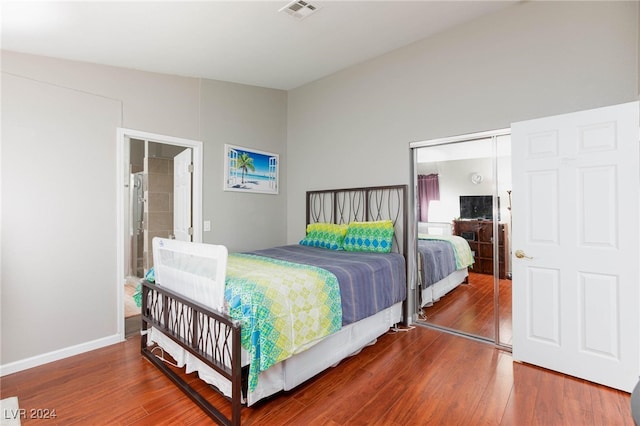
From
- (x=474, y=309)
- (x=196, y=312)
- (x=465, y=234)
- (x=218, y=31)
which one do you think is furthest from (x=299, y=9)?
(x=474, y=309)

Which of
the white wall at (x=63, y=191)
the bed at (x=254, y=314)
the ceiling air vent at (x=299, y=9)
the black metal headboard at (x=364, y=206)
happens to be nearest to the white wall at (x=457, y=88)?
the black metal headboard at (x=364, y=206)

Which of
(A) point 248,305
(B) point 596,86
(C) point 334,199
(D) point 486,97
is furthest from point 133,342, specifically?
(B) point 596,86

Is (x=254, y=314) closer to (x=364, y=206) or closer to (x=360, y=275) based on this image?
(x=360, y=275)

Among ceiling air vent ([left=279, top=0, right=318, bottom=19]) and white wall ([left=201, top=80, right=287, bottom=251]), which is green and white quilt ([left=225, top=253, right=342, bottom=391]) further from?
ceiling air vent ([left=279, top=0, right=318, bottom=19])

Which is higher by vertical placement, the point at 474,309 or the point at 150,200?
the point at 150,200

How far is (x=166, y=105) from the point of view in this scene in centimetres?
330

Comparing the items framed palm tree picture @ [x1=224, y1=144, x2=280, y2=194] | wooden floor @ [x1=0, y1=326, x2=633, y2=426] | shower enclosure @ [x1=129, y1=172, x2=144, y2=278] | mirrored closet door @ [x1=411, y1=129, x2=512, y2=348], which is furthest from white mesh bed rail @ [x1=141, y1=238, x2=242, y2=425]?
shower enclosure @ [x1=129, y1=172, x2=144, y2=278]

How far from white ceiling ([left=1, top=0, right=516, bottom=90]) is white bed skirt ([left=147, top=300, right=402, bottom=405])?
2520mm

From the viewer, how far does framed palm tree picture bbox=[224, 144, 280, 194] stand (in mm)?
3869

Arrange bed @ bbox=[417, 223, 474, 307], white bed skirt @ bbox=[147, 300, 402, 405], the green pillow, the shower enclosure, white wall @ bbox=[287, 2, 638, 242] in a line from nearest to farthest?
white bed skirt @ bbox=[147, 300, 402, 405], white wall @ bbox=[287, 2, 638, 242], bed @ bbox=[417, 223, 474, 307], the green pillow, the shower enclosure

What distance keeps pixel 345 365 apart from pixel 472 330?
1467 millimetres

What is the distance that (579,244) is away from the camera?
2.28m

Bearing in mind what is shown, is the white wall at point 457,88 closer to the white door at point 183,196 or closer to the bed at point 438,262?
the bed at point 438,262

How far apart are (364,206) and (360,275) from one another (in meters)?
1.33
